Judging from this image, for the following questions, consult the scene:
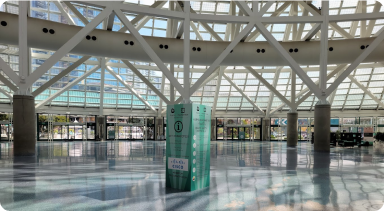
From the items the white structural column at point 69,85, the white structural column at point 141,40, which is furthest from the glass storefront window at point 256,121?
the white structural column at point 141,40

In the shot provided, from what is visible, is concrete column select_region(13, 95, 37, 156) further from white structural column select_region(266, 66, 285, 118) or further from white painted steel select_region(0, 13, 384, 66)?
white structural column select_region(266, 66, 285, 118)

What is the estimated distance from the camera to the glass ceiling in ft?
92.0

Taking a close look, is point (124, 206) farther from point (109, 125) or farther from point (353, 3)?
point (109, 125)

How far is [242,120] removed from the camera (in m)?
43.4

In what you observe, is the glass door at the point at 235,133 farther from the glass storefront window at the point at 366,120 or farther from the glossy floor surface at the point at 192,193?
the glossy floor surface at the point at 192,193

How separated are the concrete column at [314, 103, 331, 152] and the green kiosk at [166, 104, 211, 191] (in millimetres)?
10957

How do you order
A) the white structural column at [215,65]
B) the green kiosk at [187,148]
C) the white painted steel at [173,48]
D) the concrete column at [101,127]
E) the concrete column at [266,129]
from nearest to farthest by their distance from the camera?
the green kiosk at [187,148] → the white structural column at [215,65] → the white painted steel at [173,48] → the concrete column at [101,127] → the concrete column at [266,129]

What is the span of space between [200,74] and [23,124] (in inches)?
1010

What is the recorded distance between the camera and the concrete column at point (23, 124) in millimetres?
12725

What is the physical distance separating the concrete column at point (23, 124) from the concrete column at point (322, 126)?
15.0 metres

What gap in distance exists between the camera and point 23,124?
12.9m

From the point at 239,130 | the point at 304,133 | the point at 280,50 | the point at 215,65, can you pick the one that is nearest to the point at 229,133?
the point at 239,130

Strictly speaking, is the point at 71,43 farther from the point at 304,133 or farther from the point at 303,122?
the point at 303,122

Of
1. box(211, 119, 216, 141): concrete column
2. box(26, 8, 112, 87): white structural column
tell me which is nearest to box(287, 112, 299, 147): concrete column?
box(211, 119, 216, 141): concrete column
